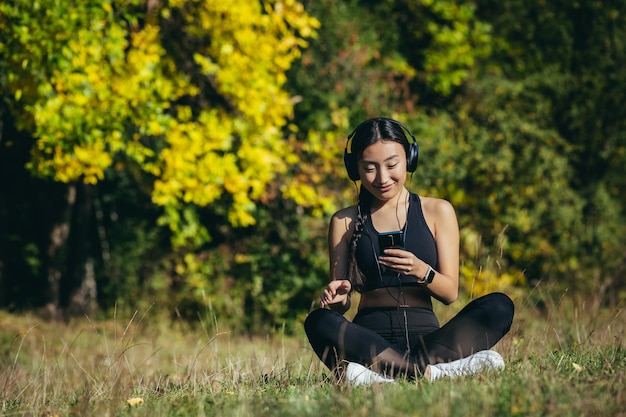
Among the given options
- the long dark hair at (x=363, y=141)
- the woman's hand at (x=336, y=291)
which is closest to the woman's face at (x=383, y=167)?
the long dark hair at (x=363, y=141)

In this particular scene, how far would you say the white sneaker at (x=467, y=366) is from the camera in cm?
349

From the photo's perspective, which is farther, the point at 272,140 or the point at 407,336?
the point at 272,140

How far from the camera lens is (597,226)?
1041 cm

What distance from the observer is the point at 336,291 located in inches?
146

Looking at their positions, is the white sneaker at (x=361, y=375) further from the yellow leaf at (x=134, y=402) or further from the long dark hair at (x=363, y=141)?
the yellow leaf at (x=134, y=402)

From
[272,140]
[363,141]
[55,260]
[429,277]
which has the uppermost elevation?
[363,141]

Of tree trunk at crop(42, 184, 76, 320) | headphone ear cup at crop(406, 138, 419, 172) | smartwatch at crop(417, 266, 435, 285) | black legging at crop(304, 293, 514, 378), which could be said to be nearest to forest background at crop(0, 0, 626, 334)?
tree trunk at crop(42, 184, 76, 320)

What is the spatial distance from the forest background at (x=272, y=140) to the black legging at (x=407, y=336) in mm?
3535

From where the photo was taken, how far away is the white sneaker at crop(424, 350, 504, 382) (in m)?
3.49

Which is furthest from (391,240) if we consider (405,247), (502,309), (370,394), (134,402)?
(134,402)

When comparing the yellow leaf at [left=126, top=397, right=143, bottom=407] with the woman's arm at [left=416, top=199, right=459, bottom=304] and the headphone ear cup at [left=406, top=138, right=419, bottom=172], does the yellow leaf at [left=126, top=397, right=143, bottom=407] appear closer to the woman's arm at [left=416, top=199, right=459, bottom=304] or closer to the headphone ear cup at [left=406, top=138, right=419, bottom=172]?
the woman's arm at [left=416, top=199, right=459, bottom=304]

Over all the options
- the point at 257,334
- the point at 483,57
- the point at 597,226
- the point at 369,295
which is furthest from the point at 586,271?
the point at 369,295

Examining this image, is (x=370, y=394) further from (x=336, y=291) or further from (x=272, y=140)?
(x=272, y=140)

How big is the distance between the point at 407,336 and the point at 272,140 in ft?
14.2
